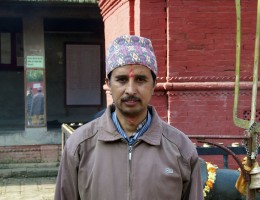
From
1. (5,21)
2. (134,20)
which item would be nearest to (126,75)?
(134,20)

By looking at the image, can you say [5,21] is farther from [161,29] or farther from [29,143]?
[161,29]

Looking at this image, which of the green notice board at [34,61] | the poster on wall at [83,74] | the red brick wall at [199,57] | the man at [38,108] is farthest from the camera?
the poster on wall at [83,74]

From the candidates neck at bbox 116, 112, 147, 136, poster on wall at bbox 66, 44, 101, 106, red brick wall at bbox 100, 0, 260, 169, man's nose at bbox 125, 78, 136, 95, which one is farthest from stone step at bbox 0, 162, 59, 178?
man's nose at bbox 125, 78, 136, 95

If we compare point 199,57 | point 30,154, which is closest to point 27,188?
point 30,154

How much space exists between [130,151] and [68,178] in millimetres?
313

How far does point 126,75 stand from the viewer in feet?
7.16

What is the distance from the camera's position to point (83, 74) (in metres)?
12.1

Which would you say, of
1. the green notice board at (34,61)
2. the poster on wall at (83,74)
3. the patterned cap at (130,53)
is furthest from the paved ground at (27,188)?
the patterned cap at (130,53)

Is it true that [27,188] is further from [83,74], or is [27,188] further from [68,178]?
[68,178]

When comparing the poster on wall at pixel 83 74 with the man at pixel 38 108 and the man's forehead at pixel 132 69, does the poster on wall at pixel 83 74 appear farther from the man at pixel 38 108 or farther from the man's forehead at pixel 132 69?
the man's forehead at pixel 132 69

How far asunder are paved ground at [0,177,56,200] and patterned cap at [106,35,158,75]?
636 centimetres

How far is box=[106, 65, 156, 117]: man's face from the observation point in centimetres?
217

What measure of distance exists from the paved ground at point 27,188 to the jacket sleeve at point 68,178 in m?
6.15

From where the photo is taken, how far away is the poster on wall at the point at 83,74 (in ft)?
39.4
